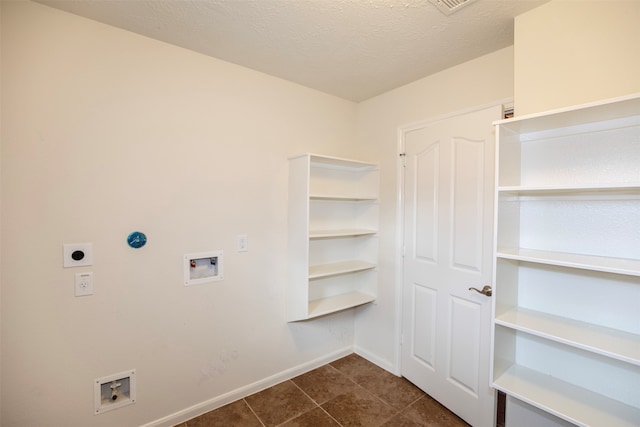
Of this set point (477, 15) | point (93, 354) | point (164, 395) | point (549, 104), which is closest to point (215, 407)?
point (164, 395)

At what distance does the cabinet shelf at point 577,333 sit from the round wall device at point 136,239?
2030 mm

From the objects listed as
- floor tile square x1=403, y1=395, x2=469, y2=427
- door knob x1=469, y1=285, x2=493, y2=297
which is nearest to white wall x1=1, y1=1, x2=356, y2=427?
floor tile square x1=403, y1=395, x2=469, y2=427

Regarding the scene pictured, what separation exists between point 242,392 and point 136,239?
1.38 m

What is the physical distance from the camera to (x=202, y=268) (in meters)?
2.07

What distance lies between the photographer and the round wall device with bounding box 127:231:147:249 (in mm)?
1776

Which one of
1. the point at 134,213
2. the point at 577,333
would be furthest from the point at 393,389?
the point at 134,213

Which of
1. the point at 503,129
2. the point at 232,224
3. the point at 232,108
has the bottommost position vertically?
the point at 232,224

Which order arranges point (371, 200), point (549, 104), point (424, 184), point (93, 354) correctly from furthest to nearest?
point (371, 200)
point (424, 184)
point (93, 354)
point (549, 104)

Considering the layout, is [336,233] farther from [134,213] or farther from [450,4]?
[450,4]

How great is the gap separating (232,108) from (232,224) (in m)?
0.85

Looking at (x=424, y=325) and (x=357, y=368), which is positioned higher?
(x=424, y=325)

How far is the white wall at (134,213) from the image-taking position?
1.51 meters

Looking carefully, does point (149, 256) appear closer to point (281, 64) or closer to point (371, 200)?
point (281, 64)

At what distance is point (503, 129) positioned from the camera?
4.92ft
